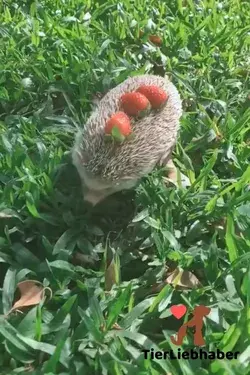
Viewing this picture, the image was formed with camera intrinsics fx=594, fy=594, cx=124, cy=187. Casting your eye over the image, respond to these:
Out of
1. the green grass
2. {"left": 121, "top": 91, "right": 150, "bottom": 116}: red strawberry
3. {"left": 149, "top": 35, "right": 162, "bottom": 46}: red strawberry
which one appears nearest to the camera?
the green grass

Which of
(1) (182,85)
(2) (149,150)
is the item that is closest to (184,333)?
(2) (149,150)

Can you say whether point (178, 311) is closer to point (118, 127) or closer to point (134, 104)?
point (118, 127)

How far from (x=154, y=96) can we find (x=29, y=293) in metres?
0.83

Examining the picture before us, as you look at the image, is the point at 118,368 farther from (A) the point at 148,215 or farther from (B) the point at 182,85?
(B) the point at 182,85

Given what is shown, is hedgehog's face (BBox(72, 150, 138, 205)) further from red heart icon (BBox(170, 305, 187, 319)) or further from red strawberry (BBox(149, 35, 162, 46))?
red strawberry (BBox(149, 35, 162, 46))

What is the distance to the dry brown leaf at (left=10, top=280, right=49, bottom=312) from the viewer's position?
5.50 feet

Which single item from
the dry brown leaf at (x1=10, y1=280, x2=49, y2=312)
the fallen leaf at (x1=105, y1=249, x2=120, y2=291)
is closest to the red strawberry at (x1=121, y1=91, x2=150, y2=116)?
the fallen leaf at (x1=105, y1=249, x2=120, y2=291)

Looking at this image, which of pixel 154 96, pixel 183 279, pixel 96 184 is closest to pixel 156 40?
pixel 154 96

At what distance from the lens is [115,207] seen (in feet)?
6.82

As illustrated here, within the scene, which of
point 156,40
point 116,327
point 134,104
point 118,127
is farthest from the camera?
point 156,40

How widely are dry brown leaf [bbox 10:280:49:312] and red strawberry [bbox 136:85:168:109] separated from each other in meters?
0.77

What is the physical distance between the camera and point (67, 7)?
122 inches

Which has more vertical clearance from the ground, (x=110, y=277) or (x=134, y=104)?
(x=134, y=104)

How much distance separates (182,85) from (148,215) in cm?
85
